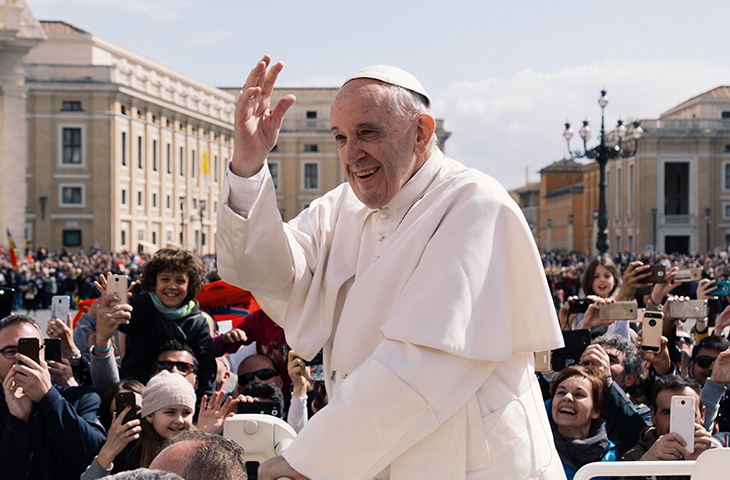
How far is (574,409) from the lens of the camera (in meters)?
4.41

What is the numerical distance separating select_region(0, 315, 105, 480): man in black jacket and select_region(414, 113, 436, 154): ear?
80.9 inches

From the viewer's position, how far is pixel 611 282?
6.80m

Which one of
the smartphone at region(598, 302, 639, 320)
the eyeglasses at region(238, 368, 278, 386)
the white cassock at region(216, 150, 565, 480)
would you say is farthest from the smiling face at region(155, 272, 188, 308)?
the white cassock at region(216, 150, 565, 480)

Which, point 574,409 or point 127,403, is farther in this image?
point 574,409

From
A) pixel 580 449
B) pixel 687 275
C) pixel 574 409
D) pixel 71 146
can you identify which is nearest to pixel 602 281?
pixel 687 275

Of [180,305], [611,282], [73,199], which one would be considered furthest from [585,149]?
[73,199]

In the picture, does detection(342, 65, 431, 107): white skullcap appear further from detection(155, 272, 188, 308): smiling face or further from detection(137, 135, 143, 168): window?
detection(137, 135, 143, 168): window

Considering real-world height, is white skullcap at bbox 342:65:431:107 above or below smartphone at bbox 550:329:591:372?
above

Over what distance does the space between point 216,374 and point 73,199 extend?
5083 centimetres

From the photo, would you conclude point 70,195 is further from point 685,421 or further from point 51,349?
point 685,421

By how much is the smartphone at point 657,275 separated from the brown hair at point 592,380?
156cm

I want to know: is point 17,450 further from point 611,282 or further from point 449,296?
point 611,282

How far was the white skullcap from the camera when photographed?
2516 mm

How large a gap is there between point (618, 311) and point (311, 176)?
71.5 m
